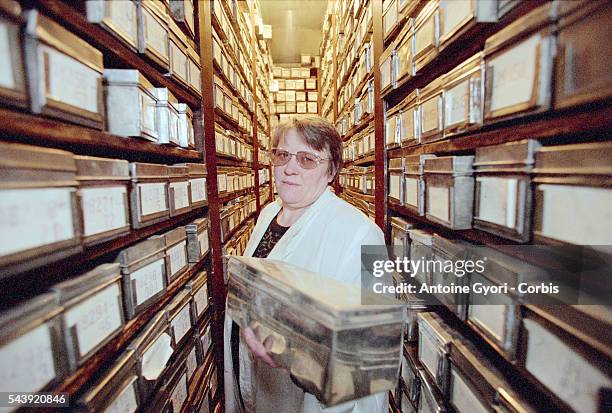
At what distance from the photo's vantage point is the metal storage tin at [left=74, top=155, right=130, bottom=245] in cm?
75

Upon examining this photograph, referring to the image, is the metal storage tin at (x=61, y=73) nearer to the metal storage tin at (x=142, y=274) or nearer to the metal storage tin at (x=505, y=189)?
the metal storage tin at (x=142, y=274)

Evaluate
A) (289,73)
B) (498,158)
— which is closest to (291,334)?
(498,158)

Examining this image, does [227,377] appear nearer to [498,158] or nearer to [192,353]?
[192,353]

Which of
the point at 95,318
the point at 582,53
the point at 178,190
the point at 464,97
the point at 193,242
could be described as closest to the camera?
the point at 582,53

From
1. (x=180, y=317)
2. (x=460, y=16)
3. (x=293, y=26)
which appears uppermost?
(x=293, y=26)

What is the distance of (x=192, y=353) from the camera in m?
1.49

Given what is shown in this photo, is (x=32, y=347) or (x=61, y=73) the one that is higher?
(x=61, y=73)

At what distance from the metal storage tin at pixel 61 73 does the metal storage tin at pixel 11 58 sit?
0.02 meters

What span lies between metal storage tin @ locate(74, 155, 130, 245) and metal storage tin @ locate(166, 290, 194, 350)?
0.46m

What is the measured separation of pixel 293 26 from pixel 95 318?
272 inches

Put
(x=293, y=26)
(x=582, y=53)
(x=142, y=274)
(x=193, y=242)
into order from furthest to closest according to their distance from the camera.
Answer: (x=293, y=26) → (x=193, y=242) → (x=142, y=274) → (x=582, y=53)

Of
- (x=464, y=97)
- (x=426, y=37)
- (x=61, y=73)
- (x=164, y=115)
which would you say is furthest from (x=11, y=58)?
(x=426, y=37)

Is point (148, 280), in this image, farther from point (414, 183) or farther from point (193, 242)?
point (414, 183)

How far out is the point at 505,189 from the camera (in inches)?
28.4
